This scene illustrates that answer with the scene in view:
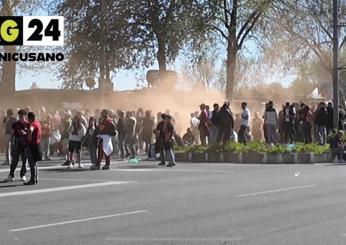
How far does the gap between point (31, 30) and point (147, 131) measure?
1203 cm

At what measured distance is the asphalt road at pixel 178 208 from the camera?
34.8 ft

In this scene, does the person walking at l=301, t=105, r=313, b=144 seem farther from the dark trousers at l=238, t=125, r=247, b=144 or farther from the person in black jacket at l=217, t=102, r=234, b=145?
the person in black jacket at l=217, t=102, r=234, b=145

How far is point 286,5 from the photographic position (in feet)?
140

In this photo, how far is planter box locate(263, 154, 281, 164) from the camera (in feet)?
82.7

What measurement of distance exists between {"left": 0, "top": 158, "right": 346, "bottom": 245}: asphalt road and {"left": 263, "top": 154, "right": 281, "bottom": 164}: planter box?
11.3ft

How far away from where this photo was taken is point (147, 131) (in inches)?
1141

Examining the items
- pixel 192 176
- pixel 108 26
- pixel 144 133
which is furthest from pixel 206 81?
pixel 192 176

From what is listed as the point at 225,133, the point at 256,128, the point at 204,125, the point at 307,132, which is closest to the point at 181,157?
the point at 225,133

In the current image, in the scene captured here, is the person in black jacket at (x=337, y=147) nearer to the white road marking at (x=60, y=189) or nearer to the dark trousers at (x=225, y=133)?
the dark trousers at (x=225, y=133)

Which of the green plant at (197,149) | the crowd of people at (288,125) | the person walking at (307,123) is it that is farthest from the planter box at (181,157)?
the person walking at (307,123)

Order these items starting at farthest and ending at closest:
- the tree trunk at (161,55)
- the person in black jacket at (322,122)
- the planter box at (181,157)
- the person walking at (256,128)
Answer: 1. the tree trunk at (161,55)
2. the person walking at (256,128)
3. the person in black jacket at (322,122)
4. the planter box at (181,157)

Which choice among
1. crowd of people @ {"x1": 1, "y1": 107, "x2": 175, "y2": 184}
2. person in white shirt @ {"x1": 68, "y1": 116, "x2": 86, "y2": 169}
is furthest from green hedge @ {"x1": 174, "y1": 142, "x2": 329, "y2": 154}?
person in white shirt @ {"x1": 68, "y1": 116, "x2": 86, "y2": 169}

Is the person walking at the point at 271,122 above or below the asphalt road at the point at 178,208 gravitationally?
above

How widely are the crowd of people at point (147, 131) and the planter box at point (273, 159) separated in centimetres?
170
